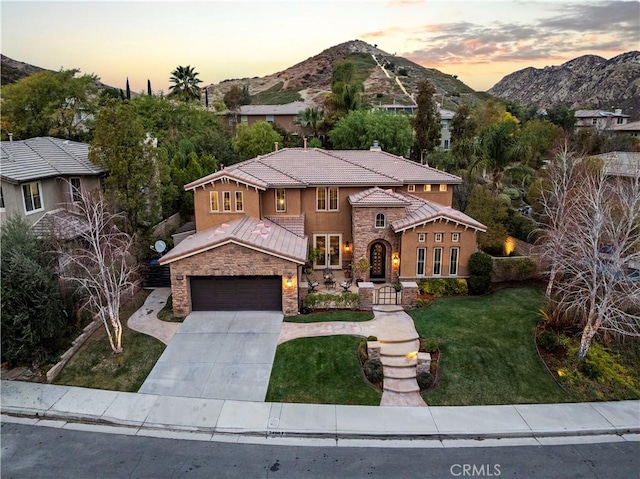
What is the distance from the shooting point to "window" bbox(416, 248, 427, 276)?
23.4m

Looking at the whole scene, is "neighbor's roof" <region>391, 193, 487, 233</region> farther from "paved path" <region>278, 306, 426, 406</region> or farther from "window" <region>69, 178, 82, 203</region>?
"window" <region>69, 178, 82, 203</region>

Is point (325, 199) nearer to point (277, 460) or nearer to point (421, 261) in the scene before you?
point (421, 261)

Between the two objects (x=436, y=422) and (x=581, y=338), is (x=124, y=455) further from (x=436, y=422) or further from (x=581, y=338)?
(x=581, y=338)

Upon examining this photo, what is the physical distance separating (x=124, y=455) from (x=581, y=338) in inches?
692

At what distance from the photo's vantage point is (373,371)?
16.2 metres

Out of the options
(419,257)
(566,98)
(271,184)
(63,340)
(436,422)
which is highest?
(566,98)

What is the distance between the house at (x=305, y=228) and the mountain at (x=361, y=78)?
69085 mm

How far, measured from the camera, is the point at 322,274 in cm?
2575

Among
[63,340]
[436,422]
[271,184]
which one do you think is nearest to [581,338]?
[436,422]

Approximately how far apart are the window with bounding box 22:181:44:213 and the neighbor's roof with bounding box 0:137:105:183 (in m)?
0.65

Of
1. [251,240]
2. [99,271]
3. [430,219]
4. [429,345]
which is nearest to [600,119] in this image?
[430,219]

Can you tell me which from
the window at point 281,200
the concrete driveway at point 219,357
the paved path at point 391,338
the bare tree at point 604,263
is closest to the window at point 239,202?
the window at point 281,200

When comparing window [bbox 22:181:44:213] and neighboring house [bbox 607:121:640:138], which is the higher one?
neighboring house [bbox 607:121:640:138]

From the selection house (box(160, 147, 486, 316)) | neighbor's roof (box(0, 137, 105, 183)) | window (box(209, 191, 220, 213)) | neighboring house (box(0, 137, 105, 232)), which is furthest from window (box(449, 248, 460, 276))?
neighbor's roof (box(0, 137, 105, 183))
